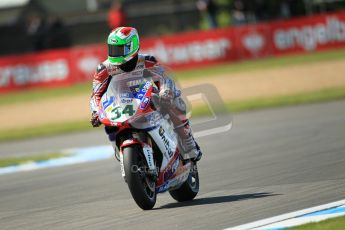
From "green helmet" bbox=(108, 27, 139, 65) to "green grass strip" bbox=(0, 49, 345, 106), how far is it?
1822cm

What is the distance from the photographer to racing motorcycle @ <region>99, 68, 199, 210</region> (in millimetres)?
7840

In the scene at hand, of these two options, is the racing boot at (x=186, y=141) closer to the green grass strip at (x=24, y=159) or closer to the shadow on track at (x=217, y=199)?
the shadow on track at (x=217, y=199)

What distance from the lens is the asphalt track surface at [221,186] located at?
305 inches

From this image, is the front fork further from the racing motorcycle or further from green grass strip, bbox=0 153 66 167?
green grass strip, bbox=0 153 66 167

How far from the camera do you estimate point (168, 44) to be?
29.4 m

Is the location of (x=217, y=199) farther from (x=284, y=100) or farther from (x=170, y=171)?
(x=284, y=100)

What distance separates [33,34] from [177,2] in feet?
22.1

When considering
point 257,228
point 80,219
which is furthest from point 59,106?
point 257,228

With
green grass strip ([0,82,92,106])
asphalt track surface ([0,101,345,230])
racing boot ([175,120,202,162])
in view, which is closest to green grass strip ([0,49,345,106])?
green grass strip ([0,82,92,106])

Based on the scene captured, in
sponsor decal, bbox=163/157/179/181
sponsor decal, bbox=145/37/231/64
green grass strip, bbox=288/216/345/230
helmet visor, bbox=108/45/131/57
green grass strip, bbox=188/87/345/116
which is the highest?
helmet visor, bbox=108/45/131/57

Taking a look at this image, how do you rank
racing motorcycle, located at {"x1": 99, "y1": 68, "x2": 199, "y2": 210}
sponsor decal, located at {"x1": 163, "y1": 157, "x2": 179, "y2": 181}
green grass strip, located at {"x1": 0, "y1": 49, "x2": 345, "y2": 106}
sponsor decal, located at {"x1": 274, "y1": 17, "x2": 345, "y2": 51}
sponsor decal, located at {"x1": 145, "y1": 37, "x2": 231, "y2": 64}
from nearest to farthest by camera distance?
1. racing motorcycle, located at {"x1": 99, "y1": 68, "x2": 199, "y2": 210}
2. sponsor decal, located at {"x1": 163, "y1": 157, "x2": 179, "y2": 181}
3. green grass strip, located at {"x1": 0, "y1": 49, "x2": 345, "y2": 106}
4. sponsor decal, located at {"x1": 274, "y1": 17, "x2": 345, "y2": 51}
5. sponsor decal, located at {"x1": 145, "y1": 37, "x2": 231, "y2": 64}

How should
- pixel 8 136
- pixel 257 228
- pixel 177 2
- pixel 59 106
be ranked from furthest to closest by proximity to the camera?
1. pixel 177 2
2. pixel 59 106
3. pixel 8 136
4. pixel 257 228

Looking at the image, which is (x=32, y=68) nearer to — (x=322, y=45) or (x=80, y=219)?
(x=322, y=45)

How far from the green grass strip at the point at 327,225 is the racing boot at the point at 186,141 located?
2183mm
